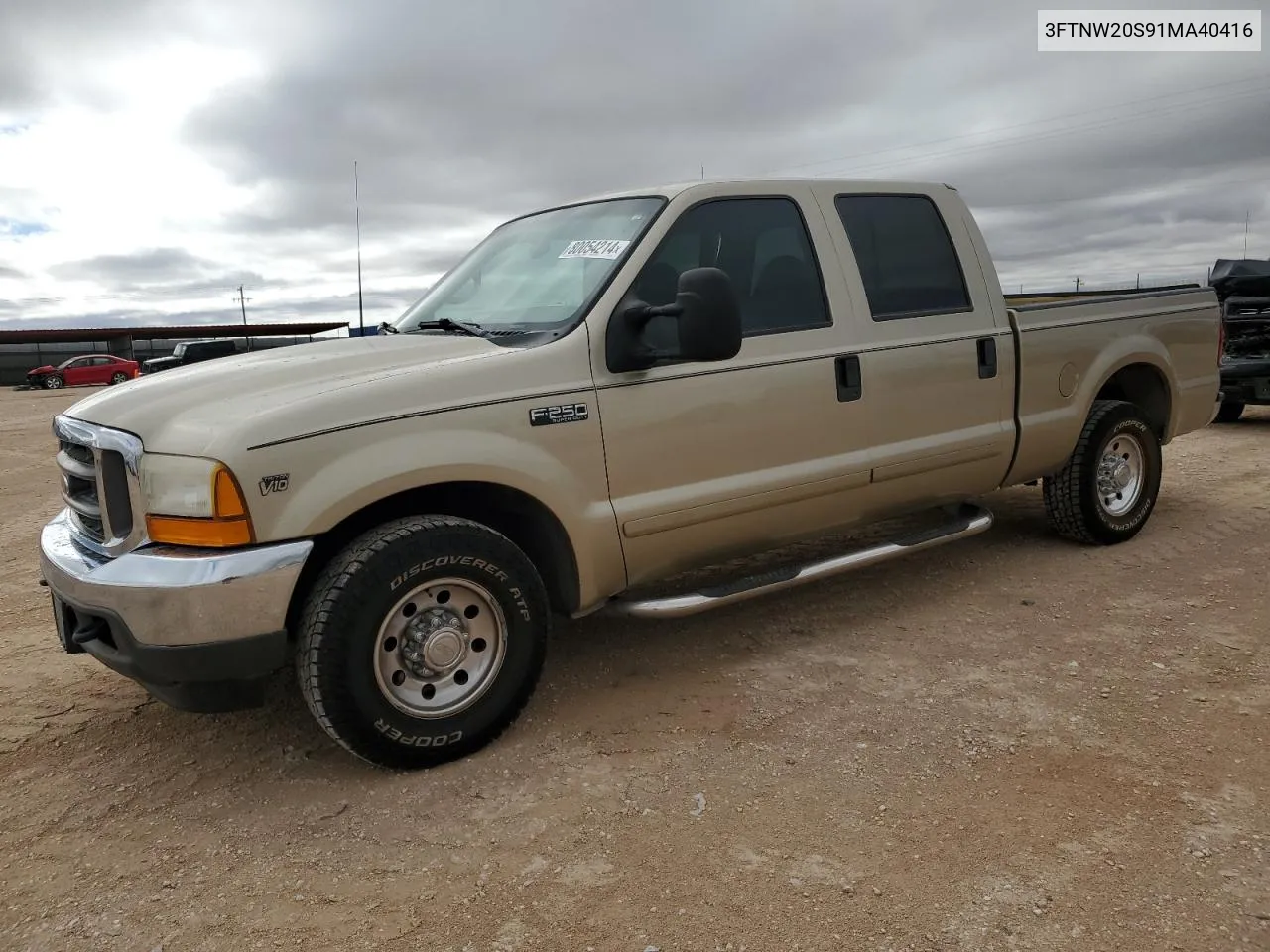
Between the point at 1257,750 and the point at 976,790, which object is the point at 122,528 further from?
the point at 1257,750

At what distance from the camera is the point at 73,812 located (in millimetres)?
3021

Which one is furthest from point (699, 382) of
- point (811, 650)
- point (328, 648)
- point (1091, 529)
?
point (1091, 529)

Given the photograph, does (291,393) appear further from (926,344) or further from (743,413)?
(926,344)

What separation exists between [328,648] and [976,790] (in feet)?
6.63

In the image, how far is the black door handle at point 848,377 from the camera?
4.08 metres

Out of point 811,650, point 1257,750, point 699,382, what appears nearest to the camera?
point 1257,750

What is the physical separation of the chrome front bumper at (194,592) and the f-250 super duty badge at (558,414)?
2.84 feet

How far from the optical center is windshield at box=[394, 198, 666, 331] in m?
3.68

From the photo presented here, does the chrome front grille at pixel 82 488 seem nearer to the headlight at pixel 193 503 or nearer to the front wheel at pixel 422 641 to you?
the headlight at pixel 193 503

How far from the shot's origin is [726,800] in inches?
116

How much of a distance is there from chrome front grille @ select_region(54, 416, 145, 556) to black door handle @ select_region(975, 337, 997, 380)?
3.62 m

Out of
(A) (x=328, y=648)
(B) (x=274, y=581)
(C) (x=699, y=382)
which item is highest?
(C) (x=699, y=382)

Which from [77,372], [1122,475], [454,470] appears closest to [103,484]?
[454,470]

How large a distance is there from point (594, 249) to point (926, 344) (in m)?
1.62
